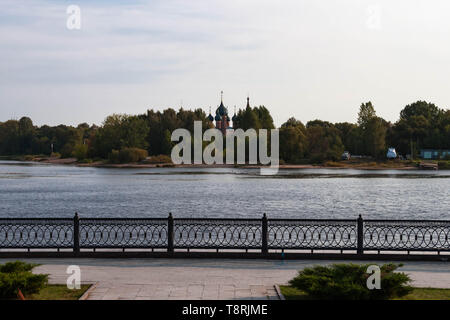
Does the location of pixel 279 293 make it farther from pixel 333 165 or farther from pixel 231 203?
pixel 333 165

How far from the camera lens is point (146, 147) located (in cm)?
13912

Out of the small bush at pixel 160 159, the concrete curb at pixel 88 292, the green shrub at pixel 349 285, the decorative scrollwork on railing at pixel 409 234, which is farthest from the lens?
the small bush at pixel 160 159

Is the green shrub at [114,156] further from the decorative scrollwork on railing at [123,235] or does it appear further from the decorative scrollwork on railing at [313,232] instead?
the decorative scrollwork on railing at [313,232]

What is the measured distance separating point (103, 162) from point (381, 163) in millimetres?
67700

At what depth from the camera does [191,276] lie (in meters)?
12.1

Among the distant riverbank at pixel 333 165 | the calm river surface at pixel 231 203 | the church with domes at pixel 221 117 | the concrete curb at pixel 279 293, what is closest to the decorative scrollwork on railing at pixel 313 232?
the concrete curb at pixel 279 293

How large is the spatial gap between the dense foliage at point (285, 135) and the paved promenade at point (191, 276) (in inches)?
4016

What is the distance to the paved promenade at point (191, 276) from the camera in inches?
416

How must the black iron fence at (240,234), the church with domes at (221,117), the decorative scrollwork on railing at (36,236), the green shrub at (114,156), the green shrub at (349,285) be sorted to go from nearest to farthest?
the green shrub at (349,285) < the black iron fence at (240,234) < the decorative scrollwork on railing at (36,236) < the green shrub at (114,156) < the church with domes at (221,117)

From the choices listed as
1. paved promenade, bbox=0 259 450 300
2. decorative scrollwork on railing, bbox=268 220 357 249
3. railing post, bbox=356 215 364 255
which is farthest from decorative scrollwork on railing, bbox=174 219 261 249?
railing post, bbox=356 215 364 255

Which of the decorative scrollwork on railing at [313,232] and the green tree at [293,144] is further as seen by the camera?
the green tree at [293,144]

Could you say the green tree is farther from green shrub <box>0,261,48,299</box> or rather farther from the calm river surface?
green shrub <box>0,261,48,299</box>

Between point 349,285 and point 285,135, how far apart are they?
111198 millimetres

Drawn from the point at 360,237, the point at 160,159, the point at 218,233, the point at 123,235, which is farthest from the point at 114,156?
the point at 360,237
